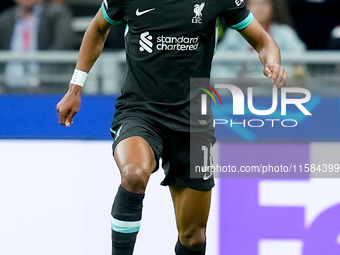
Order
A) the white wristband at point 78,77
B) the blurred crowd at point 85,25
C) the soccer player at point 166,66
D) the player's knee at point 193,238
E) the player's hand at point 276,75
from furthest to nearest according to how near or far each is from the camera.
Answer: the blurred crowd at point 85,25 < the player's knee at point 193,238 < the white wristband at point 78,77 < the soccer player at point 166,66 < the player's hand at point 276,75

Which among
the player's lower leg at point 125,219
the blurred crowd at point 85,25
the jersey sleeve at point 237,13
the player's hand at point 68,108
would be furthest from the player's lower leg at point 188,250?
the blurred crowd at point 85,25

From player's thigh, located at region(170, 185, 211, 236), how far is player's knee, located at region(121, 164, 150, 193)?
0.61m

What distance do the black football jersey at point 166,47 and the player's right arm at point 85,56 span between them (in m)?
0.08

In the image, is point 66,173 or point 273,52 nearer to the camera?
point 273,52

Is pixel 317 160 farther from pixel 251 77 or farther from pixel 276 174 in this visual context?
pixel 251 77

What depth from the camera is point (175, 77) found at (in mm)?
3127

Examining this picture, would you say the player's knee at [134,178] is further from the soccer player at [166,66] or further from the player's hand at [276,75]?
the player's hand at [276,75]

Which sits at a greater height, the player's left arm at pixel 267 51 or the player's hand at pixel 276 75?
the player's left arm at pixel 267 51

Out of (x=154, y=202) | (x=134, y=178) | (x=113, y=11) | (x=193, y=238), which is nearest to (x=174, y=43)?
(x=113, y=11)

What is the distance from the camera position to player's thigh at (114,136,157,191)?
272 cm

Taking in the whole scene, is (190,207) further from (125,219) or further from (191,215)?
(125,219)

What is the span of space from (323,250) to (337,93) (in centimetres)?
185

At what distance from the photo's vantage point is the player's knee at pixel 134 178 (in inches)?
107

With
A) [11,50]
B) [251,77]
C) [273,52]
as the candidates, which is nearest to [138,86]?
[273,52]
